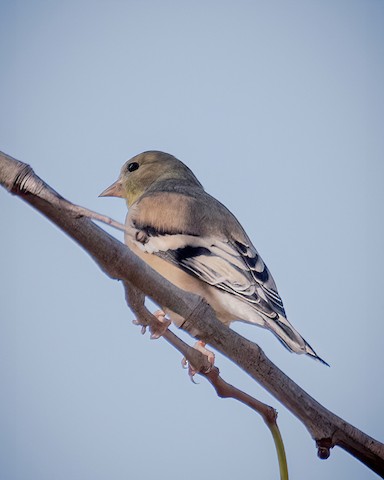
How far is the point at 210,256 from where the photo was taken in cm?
437

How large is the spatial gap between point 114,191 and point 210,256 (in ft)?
8.74

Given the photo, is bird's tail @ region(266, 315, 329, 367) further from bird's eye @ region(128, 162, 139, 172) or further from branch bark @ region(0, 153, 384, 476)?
bird's eye @ region(128, 162, 139, 172)

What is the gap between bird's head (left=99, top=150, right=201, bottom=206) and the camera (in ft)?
21.9

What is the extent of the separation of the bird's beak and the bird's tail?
10.7ft

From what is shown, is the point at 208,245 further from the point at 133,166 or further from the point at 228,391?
the point at 133,166

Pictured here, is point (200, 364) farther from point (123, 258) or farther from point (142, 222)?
point (142, 222)

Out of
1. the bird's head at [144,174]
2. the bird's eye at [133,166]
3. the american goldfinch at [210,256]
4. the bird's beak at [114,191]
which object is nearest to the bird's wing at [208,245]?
the american goldfinch at [210,256]

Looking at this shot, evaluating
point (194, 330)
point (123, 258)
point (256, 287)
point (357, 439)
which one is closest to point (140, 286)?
point (123, 258)

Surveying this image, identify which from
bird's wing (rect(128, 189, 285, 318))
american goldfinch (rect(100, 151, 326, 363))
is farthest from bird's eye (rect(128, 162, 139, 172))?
bird's wing (rect(128, 189, 285, 318))

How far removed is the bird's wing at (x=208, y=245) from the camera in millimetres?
4180

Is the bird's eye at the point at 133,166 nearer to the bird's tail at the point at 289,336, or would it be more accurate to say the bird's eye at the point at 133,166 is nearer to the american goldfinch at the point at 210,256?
the american goldfinch at the point at 210,256

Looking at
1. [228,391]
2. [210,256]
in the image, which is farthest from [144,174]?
[228,391]

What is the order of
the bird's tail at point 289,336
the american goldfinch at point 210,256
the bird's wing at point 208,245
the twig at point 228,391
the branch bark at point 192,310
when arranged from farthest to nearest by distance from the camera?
the bird's wing at point 208,245 → the american goldfinch at point 210,256 → the bird's tail at point 289,336 → the twig at point 228,391 → the branch bark at point 192,310

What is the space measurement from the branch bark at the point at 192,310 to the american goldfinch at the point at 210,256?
1179 mm
